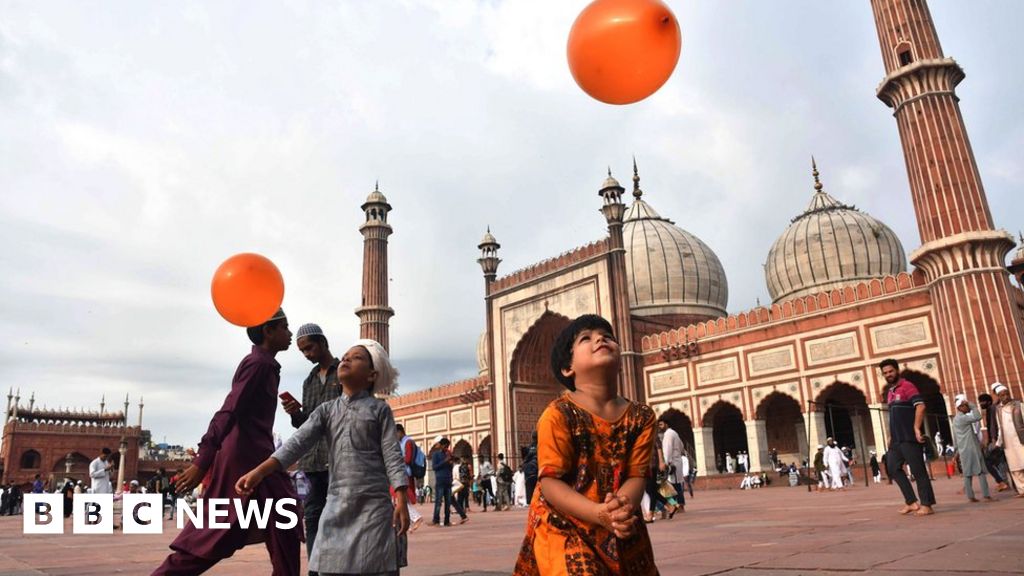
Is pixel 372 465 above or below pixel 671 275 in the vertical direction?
below

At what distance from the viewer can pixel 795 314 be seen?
1958cm

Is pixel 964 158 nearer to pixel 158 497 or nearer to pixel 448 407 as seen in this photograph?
pixel 158 497

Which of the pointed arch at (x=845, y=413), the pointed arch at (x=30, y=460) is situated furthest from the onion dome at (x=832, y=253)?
the pointed arch at (x=30, y=460)

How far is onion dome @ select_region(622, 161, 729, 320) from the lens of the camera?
89.4ft

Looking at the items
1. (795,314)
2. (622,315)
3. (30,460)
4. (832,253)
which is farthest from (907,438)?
(30,460)

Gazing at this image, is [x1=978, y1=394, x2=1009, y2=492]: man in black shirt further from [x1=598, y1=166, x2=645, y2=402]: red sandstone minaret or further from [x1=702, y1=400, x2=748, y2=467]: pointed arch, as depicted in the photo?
[x1=702, y1=400, x2=748, y2=467]: pointed arch

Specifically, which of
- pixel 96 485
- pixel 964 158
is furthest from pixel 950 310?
pixel 96 485

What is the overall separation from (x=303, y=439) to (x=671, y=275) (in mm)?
26095

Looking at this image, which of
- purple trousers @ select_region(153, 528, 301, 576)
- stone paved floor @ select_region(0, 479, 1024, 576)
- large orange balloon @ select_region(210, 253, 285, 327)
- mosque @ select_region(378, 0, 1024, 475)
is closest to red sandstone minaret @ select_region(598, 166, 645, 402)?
mosque @ select_region(378, 0, 1024, 475)

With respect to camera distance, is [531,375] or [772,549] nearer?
[772,549]

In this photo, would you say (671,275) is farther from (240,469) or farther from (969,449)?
(240,469)

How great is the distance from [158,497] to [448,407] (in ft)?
81.1

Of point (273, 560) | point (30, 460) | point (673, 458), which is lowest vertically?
point (273, 560)

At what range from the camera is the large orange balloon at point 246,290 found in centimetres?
373
